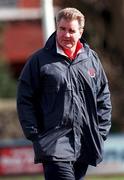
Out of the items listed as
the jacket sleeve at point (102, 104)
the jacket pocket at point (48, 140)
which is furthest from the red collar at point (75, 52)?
→ the jacket pocket at point (48, 140)

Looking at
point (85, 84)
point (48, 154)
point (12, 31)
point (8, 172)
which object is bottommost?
point (12, 31)

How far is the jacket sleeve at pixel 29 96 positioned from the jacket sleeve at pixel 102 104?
542 mm

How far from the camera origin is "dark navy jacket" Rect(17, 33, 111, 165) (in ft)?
23.0

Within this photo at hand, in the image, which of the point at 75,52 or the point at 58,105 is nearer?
the point at 58,105

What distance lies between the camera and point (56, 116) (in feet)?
23.0

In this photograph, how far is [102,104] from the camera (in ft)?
24.0

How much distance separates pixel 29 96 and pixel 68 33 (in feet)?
1.93

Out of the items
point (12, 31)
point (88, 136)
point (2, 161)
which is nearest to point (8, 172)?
point (2, 161)

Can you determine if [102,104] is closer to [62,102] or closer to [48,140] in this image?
[62,102]

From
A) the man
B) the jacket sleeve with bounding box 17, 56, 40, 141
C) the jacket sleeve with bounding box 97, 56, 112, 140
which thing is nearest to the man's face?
the man

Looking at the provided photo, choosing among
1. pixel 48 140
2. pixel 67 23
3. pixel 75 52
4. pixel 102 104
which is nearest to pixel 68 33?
pixel 67 23

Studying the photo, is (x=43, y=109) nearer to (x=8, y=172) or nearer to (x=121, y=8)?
(x=8, y=172)

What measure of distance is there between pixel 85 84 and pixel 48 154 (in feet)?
2.07

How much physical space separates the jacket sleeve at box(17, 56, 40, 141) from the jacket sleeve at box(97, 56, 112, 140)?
542 millimetres
